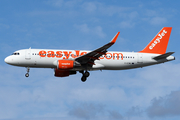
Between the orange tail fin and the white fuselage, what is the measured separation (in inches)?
73.5

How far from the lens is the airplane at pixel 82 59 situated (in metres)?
42.7

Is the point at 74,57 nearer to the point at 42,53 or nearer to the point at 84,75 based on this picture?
the point at 84,75

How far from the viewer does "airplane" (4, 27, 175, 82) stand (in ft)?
140

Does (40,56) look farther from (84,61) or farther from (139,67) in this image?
(139,67)

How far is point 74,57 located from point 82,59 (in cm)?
180

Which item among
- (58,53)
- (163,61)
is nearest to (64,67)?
(58,53)

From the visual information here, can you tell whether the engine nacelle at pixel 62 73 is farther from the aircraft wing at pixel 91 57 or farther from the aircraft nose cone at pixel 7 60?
the aircraft nose cone at pixel 7 60

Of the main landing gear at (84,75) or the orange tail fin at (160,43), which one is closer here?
the main landing gear at (84,75)

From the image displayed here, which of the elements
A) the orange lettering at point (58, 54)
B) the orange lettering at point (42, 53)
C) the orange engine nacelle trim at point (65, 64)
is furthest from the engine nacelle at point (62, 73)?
the orange engine nacelle trim at point (65, 64)

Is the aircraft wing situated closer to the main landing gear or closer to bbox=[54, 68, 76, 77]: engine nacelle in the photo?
the main landing gear


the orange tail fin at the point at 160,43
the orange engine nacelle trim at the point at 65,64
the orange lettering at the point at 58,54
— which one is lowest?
the orange engine nacelle trim at the point at 65,64

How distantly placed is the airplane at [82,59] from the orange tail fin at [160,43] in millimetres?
605

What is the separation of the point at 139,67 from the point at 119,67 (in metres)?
3.50

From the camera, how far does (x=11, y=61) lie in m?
44.0
